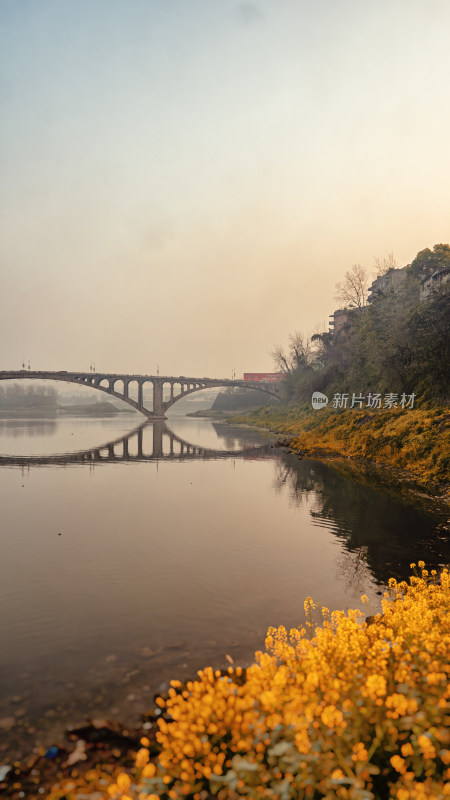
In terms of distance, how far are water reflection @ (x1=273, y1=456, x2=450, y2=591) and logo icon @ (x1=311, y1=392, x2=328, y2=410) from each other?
42759 millimetres

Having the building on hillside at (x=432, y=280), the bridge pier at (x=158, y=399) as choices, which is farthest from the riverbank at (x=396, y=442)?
the bridge pier at (x=158, y=399)

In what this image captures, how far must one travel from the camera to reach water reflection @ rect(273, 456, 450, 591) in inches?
557

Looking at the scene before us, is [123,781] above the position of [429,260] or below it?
below

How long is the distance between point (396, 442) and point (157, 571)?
26515 millimetres

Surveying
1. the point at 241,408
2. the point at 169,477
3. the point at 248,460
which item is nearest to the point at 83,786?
the point at 169,477

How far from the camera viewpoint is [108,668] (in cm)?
819

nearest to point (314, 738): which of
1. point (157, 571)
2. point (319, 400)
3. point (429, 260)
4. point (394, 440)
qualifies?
point (157, 571)

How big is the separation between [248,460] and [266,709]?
36.1 metres

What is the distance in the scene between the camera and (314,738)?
4934 mm

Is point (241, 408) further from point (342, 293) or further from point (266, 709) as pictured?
point (266, 709)

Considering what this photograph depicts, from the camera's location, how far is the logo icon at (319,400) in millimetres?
74725

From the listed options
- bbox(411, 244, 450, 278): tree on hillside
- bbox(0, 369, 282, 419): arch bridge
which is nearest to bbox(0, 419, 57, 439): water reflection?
bbox(0, 369, 282, 419): arch bridge

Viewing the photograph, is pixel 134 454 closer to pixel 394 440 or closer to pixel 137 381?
pixel 394 440

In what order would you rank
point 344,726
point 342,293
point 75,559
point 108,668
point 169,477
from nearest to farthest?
point 344,726 < point 108,668 < point 75,559 < point 169,477 < point 342,293
